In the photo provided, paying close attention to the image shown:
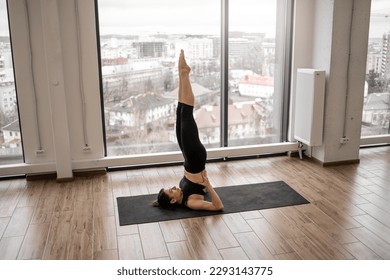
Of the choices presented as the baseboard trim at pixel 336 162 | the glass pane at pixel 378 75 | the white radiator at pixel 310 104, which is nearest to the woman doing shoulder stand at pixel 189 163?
the white radiator at pixel 310 104

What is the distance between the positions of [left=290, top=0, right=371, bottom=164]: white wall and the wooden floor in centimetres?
43

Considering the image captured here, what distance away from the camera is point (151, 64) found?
454 centimetres

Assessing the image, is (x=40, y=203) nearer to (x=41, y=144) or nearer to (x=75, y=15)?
(x=41, y=144)

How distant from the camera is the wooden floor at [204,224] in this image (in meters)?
2.85

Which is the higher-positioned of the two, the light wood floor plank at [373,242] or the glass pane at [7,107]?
the glass pane at [7,107]

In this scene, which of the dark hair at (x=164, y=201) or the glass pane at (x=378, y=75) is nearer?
the dark hair at (x=164, y=201)

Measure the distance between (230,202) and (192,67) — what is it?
1.74m

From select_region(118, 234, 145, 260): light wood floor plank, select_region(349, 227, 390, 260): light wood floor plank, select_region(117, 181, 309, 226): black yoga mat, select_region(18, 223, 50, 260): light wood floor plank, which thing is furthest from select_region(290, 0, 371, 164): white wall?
select_region(18, 223, 50, 260): light wood floor plank

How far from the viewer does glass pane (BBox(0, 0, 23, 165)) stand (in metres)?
4.10

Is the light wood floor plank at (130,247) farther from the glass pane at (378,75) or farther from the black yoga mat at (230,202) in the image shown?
the glass pane at (378,75)

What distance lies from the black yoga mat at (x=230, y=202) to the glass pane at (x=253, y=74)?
1053 mm

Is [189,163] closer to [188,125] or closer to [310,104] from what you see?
[188,125]

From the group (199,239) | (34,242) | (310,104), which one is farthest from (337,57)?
(34,242)

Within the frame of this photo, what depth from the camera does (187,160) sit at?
350cm
